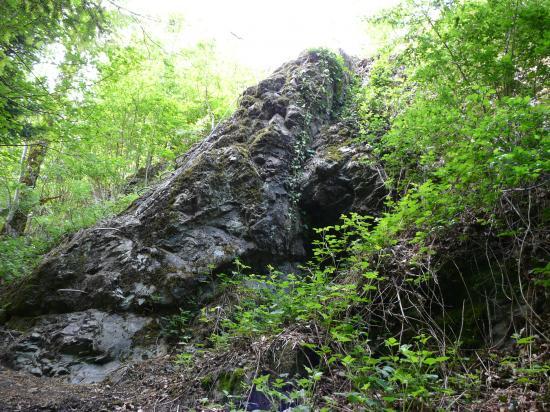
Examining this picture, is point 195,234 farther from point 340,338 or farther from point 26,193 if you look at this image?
point 26,193

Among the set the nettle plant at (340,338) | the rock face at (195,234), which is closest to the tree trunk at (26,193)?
the rock face at (195,234)

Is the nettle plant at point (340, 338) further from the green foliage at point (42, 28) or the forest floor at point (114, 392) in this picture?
the green foliage at point (42, 28)

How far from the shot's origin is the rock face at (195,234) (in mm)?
5273

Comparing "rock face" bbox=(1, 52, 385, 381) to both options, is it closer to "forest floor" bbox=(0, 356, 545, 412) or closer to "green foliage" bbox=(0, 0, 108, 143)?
"forest floor" bbox=(0, 356, 545, 412)

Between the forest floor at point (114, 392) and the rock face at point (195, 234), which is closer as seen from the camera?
the forest floor at point (114, 392)

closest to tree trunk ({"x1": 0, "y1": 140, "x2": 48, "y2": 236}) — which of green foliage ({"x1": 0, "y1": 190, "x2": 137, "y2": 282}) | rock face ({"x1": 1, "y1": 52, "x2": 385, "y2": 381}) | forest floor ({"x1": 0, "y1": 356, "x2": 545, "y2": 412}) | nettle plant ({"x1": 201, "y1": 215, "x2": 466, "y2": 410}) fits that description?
green foliage ({"x1": 0, "y1": 190, "x2": 137, "y2": 282})

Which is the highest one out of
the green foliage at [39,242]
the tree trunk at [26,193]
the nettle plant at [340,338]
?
the tree trunk at [26,193]

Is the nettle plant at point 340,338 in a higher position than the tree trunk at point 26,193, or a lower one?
lower

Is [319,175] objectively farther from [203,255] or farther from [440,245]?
[440,245]

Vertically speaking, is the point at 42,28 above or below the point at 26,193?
above

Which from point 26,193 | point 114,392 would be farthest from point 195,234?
point 26,193

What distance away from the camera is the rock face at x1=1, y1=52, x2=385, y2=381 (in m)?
5.27

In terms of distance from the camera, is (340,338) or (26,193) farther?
(26,193)

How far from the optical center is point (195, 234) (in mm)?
6418
